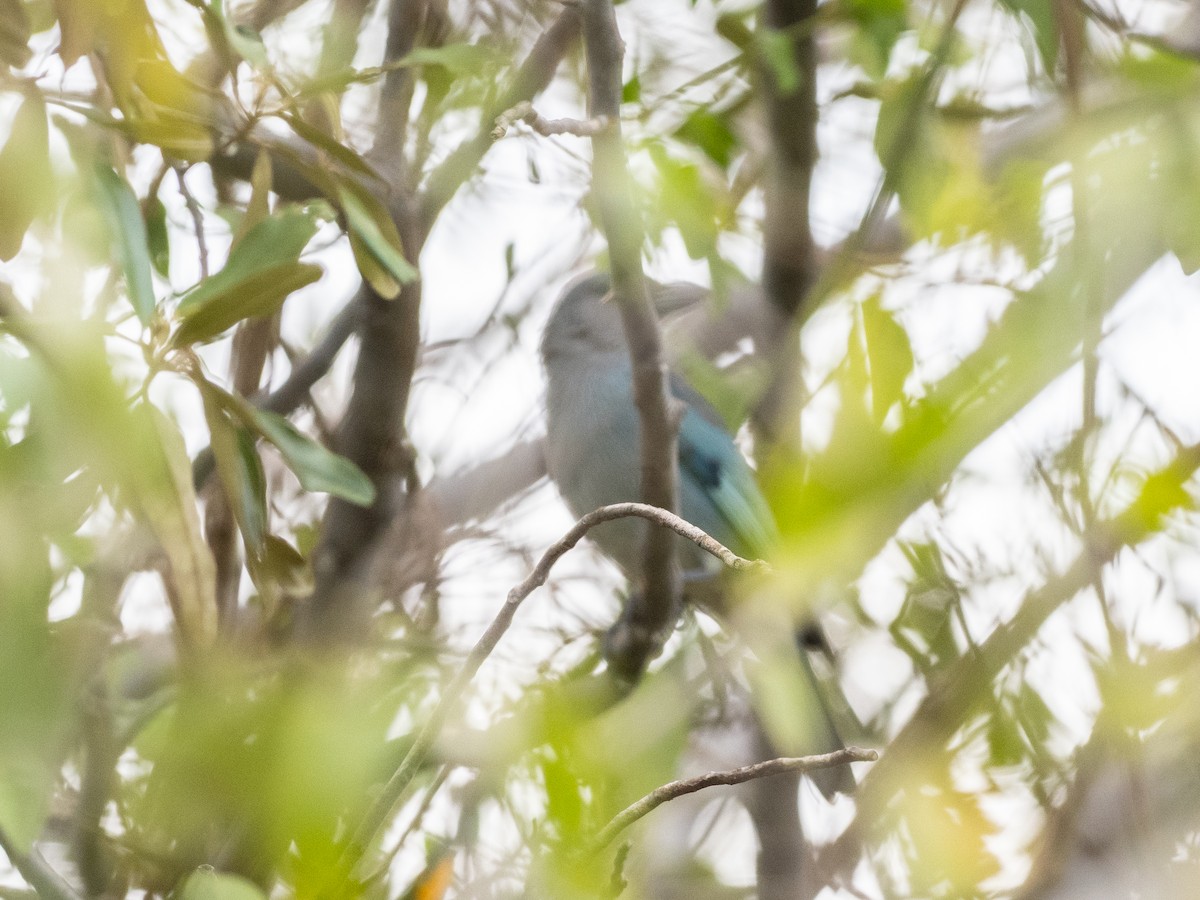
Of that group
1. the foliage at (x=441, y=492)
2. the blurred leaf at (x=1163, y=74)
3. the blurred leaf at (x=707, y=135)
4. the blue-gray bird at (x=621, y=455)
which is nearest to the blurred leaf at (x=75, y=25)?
the foliage at (x=441, y=492)

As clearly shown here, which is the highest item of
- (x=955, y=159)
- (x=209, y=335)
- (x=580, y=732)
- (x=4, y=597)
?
(x=209, y=335)

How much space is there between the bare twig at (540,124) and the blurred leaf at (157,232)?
0.81 metres

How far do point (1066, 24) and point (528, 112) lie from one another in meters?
1.04

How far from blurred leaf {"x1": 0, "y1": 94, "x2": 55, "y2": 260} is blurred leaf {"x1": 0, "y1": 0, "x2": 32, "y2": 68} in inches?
2.0

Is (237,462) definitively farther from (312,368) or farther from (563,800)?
(312,368)

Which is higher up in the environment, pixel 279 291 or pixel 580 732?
pixel 279 291

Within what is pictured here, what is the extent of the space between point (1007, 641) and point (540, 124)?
0.92m

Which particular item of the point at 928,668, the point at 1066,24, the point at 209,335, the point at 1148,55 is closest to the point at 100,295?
the point at 209,335

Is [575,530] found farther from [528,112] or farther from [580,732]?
[528,112]

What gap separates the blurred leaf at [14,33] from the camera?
1.71 m

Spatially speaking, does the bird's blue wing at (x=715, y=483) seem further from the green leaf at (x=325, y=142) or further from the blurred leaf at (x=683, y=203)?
the green leaf at (x=325, y=142)

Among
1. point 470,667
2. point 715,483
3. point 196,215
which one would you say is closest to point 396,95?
point 196,215

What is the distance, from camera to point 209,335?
5.66 ft

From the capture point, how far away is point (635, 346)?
7.70ft
